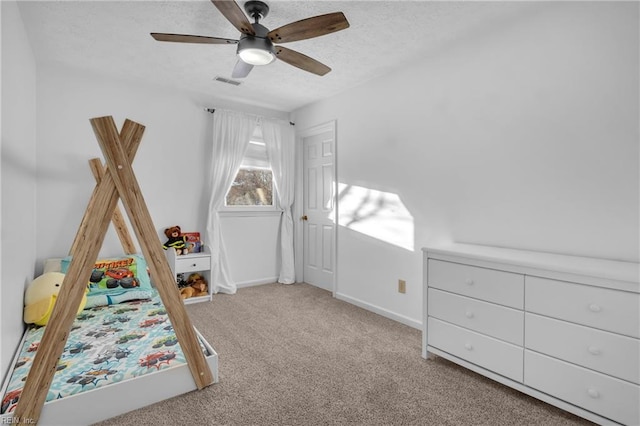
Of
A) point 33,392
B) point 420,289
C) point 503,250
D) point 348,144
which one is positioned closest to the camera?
point 33,392

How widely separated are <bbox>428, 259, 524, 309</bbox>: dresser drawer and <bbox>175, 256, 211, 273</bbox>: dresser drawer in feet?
8.33

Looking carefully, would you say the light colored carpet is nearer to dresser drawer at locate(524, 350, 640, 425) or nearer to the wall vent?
dresser drawer at locate(524, 350, 640, 425)

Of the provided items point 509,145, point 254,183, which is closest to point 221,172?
point 254,183

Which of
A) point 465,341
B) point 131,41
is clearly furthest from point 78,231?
point 465,341

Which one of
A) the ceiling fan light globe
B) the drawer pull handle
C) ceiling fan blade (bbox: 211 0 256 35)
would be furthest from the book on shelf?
the drawer pull handle

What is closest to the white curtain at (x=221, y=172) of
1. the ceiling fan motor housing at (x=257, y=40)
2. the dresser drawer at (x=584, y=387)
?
the ceiling fan motor housing at (x=257, y=40)

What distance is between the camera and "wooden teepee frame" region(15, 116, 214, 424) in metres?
1.59

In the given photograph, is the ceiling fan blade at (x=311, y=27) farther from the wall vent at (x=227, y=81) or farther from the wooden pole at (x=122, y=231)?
the wooden pole at (x=122, y=231)

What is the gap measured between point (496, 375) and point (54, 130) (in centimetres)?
419

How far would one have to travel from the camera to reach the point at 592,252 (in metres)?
2.05

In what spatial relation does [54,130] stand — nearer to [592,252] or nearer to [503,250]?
[503,250]

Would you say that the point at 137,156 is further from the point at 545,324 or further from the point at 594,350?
the point at 594,350

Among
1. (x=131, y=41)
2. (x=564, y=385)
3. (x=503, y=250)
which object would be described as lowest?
(x=564, y=385)

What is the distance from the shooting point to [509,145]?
2.44 meters
